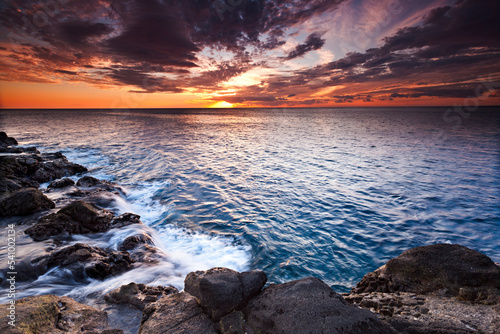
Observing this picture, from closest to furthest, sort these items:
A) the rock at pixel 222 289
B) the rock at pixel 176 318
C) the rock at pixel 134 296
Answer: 1. the rock at pixel 176 318
2. the rock at pixel 222 289
3. the rock at pixel 134 296

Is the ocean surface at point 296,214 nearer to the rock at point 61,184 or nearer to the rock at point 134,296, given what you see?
the rock at point 134,296

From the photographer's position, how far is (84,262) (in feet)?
20.9

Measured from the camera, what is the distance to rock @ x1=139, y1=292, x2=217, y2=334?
3.54 metres

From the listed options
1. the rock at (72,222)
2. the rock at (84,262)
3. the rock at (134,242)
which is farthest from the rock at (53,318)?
the rock at (72,222)

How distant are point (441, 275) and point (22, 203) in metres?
14.5

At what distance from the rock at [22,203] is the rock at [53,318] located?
6.95m

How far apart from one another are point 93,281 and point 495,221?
1726cm

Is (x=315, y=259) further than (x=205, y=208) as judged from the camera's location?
No

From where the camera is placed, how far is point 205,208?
1229 cm

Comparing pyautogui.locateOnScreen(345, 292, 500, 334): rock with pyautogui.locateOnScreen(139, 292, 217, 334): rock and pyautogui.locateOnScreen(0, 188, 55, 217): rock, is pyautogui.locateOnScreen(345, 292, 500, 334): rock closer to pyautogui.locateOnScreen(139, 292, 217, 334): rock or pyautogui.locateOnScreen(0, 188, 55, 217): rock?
pyautogui.locateOnScreen(139, 292, 217, 334): rock

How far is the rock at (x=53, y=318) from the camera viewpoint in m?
3.38

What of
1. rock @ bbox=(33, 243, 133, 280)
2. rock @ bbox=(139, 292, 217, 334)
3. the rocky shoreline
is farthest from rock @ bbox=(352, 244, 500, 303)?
rock @ bbox=(33, 243, 133, 280)

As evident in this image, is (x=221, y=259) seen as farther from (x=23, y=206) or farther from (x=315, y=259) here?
(x=23, y=206)

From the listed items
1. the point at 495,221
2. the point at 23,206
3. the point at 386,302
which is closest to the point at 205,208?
the point at 23,206
